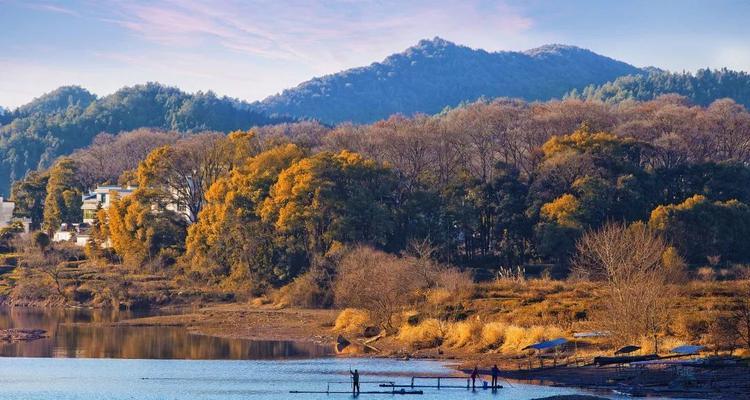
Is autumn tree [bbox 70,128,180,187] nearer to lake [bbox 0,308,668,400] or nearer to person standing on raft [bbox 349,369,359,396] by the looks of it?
lake [bbox 0,308,668,400]

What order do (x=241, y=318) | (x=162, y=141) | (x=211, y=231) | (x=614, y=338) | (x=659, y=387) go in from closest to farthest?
(x=659, y=387) < (x=614, y=338) < (x=241, y=318) < (x=211, y=231) < (x=162, y=141)

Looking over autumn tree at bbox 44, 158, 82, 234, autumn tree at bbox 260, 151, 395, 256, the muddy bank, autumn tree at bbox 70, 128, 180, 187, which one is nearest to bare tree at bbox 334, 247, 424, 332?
the muddy bank

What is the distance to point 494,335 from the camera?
5747 cm

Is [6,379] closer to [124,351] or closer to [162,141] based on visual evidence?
[124,351]

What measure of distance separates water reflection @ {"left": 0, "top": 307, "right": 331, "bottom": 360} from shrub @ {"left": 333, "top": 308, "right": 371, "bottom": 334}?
4.00 metres

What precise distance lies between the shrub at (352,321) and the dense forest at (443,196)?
528 inches

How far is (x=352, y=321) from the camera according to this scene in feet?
→ 224

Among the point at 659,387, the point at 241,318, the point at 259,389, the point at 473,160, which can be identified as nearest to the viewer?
the point at 659,387

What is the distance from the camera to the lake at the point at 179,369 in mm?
44531

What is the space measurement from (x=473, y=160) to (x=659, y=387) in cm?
6520

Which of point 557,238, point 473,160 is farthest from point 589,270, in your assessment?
point 473,160

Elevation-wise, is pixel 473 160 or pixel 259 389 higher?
pixel 473 160

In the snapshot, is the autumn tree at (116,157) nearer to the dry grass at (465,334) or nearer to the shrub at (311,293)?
the shrub at (311,293)

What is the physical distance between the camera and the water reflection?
58.9 meters
